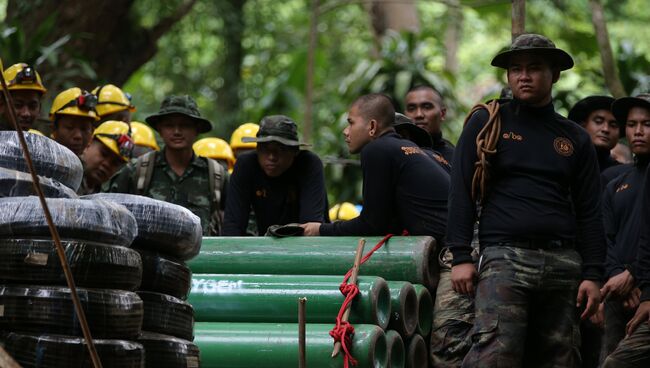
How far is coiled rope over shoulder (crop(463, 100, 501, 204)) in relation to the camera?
630 centimetres

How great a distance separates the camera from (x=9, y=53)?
523 inches

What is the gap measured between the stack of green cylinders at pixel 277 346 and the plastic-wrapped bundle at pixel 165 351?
4.42ft

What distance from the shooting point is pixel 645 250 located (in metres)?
6.91

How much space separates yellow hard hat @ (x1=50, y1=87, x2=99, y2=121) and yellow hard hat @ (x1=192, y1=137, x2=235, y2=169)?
→ 2005 mm

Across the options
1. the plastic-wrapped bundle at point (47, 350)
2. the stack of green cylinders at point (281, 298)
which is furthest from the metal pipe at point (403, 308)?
the plastic-wrapped bundle at point (47, 350)

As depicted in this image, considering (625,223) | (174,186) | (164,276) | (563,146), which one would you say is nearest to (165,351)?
(164,276)

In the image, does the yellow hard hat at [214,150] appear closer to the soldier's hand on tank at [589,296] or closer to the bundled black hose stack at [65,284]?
the soldier's hand on tank at [589,296]

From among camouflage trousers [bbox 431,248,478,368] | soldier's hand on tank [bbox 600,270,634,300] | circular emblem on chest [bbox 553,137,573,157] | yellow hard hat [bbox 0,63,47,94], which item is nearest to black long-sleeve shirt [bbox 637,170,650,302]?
soldier's hand on tank [bbox 600,270,634,300]

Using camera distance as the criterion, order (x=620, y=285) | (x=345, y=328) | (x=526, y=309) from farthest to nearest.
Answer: (x=620, y=285) → (x=345, y=328) → (x=526, y=309)

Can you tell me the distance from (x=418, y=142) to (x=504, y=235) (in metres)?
2.75

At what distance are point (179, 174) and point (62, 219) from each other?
5023mm

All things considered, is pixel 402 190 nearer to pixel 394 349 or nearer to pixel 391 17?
pixel 394 349

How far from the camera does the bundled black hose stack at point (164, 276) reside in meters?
5.17

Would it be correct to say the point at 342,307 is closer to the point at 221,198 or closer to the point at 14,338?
the point at 14,338
